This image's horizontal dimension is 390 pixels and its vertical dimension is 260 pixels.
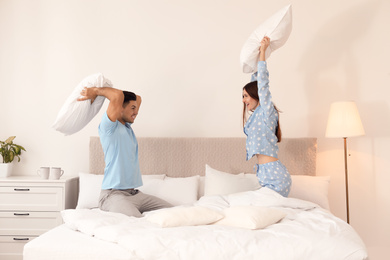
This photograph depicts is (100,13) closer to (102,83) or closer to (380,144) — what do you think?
(102,83)

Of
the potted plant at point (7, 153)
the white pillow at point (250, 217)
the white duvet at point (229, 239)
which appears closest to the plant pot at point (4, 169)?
A: the potted plant at point (7, 153)

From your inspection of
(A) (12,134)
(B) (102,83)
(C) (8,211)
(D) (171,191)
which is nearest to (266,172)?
(D) (171,191)

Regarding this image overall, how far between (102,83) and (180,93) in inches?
38.4

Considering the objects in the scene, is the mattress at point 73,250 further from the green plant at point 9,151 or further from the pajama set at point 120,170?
the green plant at point 9,151

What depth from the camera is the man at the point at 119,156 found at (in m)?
2.96

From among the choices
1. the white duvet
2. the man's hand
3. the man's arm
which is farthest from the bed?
the man's hand

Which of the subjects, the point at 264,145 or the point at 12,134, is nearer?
the point at 264,145

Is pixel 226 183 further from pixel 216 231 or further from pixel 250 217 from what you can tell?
pixel 216 231

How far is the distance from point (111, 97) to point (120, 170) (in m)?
0.53

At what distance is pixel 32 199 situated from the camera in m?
3.48

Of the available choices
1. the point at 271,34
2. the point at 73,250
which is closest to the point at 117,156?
the point at 73,250

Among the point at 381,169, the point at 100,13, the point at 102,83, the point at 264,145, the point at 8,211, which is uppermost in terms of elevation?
the point at 100,13

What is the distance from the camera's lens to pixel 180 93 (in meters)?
3.93

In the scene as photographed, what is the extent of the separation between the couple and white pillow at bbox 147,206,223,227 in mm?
689
